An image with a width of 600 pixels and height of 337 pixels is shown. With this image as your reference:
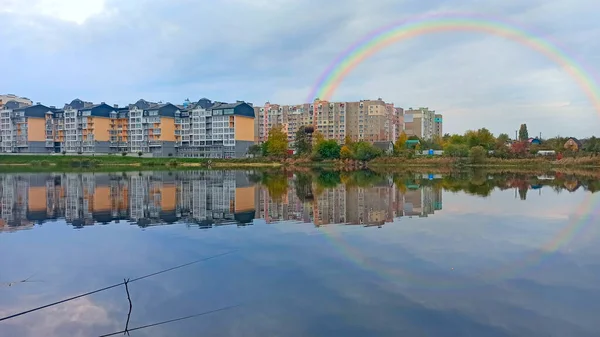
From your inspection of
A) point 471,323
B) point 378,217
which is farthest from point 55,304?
point 378,217

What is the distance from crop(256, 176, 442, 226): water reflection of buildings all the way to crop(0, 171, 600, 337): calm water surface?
0.21m

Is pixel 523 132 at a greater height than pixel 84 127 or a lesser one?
lesser

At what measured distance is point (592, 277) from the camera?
8492 mm

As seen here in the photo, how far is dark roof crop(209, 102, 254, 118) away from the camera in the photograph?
82812 millimetres

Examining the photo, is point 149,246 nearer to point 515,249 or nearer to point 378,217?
point 378,217

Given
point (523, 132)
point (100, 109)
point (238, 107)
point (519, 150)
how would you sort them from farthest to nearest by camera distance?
1. point (523, 132)
2. point (100, 109)
3. point (238, 107)
4. point (519, 150)

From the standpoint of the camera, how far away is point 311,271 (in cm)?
886

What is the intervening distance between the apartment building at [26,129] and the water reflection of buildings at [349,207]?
85413mm

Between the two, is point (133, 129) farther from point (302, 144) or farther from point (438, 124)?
point (438, 124)

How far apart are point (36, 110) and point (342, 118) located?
70.5 meters

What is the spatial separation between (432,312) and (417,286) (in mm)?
1241

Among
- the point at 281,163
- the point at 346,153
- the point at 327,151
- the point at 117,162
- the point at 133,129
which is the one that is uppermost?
the point at 133,129

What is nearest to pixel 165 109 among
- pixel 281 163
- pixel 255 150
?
pixel 255 150

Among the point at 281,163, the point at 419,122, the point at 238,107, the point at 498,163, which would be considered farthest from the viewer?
the point at 419,122
